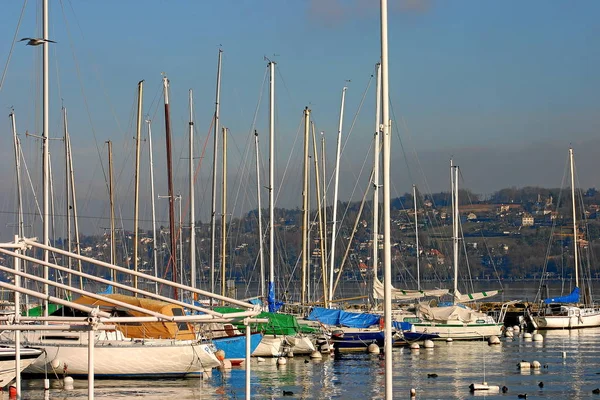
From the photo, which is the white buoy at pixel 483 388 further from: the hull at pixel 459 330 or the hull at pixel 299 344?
the hull at pixel 459 330

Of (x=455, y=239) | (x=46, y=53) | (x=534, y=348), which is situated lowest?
(x=534, y=348)

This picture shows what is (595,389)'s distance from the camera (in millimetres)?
40031

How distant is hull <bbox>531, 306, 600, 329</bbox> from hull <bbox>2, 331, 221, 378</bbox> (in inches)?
1734

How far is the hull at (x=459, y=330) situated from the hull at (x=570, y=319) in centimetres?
1338

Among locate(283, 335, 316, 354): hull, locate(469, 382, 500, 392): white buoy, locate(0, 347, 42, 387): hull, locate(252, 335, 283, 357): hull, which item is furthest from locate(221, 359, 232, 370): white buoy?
locate(0, 347, 42, 387): hull

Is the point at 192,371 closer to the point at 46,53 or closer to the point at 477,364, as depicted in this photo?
the point at 46,53

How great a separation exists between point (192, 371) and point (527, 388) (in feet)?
40.0

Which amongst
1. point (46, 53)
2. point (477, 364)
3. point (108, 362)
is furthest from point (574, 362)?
point (46, 53)

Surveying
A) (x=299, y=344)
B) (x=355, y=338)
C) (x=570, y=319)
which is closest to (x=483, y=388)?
(x=299, y=344)

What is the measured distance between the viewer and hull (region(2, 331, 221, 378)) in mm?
38844

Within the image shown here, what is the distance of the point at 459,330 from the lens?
212 ft

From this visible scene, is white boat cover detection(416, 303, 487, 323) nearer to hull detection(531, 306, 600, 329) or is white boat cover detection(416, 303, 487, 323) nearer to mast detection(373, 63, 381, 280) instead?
mast detection(373, 63, 381, 280)

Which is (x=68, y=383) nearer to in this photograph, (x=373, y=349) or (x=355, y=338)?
(x=373, y=349)

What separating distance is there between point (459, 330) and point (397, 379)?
22.0 meters
